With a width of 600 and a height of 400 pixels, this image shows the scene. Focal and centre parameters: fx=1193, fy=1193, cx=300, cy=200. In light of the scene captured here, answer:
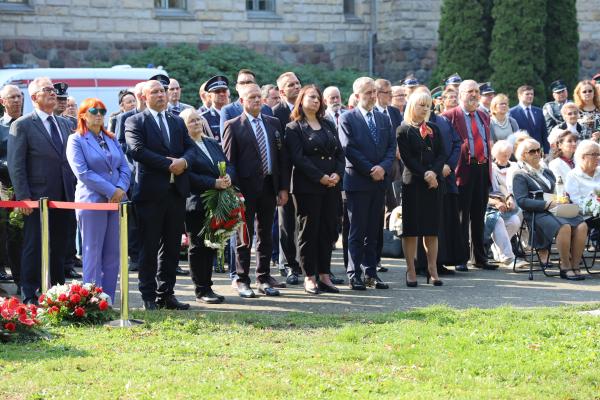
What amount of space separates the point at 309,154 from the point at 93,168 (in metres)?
2.48

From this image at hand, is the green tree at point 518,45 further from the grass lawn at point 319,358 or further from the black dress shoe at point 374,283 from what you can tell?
the grass lawn at point 319,358

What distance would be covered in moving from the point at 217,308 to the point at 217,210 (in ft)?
3.17

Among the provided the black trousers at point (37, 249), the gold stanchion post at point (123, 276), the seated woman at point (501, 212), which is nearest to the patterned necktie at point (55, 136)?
the black trousers at point (37, 249)

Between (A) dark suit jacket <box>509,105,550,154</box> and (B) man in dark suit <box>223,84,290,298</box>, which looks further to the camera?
(A) dark suit jacket <box>509,105,550,154</box>

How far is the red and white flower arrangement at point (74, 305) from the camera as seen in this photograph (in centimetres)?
1061

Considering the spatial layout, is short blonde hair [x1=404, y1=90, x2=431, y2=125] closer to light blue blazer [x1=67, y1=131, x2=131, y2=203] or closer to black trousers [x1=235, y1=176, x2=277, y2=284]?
black trousers [x1=235, y1=176, x2=277, y2=284]

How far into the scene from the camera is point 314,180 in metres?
12.7

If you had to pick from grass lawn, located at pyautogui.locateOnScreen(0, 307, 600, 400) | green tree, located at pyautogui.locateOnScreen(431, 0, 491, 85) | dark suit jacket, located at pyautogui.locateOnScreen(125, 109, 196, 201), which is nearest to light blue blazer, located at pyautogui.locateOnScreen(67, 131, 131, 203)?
dark suit jacket, located at pyautogui.locateOnScreen(125, 109, 196, 201)

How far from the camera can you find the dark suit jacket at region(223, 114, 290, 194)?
12547 mm

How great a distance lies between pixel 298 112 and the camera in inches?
505

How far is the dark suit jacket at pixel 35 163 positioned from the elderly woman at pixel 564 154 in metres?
6.42

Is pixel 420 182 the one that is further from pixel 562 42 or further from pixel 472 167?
pixel 562 42

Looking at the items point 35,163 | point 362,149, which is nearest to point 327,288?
point 362,149

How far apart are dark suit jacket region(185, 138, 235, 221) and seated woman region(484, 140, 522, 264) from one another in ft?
15.2
